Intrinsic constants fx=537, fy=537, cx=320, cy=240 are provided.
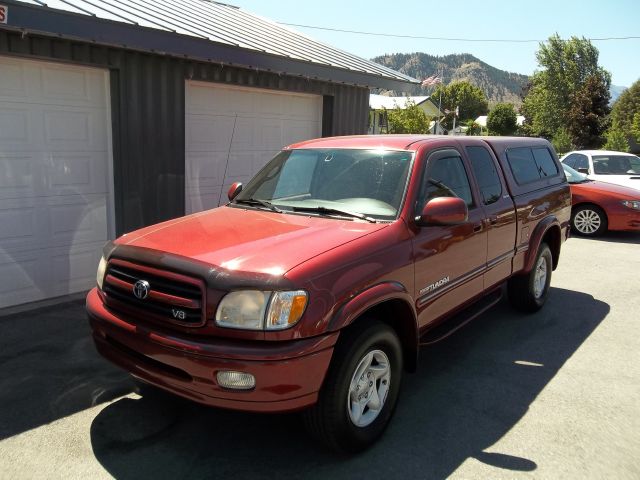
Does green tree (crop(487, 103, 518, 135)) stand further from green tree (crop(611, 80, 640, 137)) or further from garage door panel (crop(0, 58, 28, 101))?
garage door panel (crop(0, 58, 28, 101))

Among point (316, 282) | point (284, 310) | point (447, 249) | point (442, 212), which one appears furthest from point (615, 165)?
point (284, 310)

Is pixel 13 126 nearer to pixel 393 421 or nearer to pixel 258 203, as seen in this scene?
pixel 258 203

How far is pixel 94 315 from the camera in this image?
345cm

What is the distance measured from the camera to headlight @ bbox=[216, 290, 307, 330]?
2846mm

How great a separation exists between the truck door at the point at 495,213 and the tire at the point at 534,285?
58 cm

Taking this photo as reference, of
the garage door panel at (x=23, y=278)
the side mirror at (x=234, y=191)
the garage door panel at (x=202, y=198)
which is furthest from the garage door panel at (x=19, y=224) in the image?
the side mirror at (x=234, y=191)

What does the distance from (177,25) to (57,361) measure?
433cm

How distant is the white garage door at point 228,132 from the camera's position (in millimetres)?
7613

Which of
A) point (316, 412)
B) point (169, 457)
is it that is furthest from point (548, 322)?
point (169, 457)

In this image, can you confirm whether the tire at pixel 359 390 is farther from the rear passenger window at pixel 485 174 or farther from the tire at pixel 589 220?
the tire at pixel 589 220

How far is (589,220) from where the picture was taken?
1119 cm

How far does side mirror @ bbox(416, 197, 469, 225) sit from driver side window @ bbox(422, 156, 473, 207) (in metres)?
0.24

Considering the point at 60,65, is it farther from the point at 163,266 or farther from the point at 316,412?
the point at 316,412

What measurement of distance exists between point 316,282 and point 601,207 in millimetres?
9952
